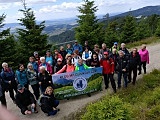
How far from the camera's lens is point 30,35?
69.7 feet

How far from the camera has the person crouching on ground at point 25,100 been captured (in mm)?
8905

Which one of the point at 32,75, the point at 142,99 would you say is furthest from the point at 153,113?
the point at 32,75

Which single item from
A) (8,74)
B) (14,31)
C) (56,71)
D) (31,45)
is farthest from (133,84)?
(14,31)

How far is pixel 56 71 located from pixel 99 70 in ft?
5.95

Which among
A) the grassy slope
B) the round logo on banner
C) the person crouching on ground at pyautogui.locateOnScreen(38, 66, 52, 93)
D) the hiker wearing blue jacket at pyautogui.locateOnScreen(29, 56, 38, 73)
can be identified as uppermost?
the hiker wearing blue jacket at pyautogui.locateOnScreen(29, 56, 38, 73)

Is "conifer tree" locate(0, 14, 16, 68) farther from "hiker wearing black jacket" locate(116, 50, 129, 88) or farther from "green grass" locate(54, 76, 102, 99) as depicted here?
"hiker wearing black jacket" locate(116, 50, 129, 88)

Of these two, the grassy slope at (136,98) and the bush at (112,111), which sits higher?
the bush at (112,111)

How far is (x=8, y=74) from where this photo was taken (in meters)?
9.49

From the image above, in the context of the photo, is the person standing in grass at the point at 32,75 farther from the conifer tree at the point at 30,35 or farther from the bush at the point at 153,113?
the conifer tree at the point at 30,35

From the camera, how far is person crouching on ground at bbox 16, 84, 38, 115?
29.2 ft

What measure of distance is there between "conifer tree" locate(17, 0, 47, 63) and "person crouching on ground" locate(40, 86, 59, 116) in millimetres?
11709

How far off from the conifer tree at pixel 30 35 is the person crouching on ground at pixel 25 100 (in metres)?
11.5

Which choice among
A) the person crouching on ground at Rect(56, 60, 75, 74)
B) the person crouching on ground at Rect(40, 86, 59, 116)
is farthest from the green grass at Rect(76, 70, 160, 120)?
the person crouching on ground at Rect(56, 60, 75, 74)

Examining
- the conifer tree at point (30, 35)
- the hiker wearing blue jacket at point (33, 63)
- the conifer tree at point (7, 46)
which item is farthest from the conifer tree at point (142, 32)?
the hiker wearing blue jacket at point (33, 63)
